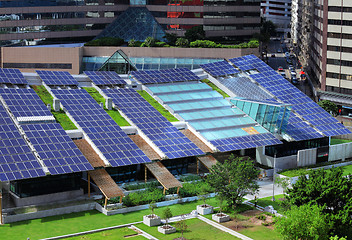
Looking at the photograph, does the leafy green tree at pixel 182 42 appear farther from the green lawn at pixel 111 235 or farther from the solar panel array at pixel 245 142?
the green lawn at pixel 111 235

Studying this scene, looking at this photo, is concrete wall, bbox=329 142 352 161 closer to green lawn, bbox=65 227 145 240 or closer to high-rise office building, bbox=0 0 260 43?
green lawn, bbox=65 227 145 240

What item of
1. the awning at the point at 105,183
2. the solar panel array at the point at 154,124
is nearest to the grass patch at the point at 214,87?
the solar panel array at the point at 154,124

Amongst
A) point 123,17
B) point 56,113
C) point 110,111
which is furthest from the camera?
point 123,17

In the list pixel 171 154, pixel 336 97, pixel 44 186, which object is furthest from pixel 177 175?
pixel 336 97

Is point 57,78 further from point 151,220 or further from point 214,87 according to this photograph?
point 151,220

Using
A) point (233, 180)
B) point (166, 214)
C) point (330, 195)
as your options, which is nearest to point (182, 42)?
point (233, 180)

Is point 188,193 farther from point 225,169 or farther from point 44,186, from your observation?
point 44,186
